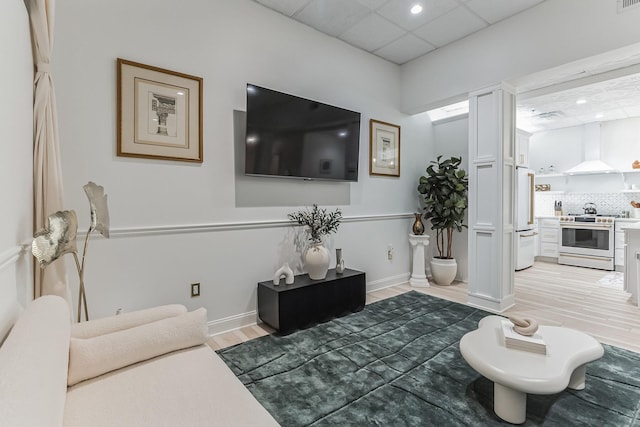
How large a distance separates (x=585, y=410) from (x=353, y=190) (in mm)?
2628

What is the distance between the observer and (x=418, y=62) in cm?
396

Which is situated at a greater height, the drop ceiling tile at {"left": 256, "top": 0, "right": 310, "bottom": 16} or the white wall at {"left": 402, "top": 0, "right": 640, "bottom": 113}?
the drop ceiling tile at {"left": 256, "top": 0, "right": 310, "bottom": 16}

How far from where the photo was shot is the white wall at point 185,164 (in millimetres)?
2078

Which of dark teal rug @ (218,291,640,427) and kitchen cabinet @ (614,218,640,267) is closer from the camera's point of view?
dark teal rug @ (218,291,640,427)

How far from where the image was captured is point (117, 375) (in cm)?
128

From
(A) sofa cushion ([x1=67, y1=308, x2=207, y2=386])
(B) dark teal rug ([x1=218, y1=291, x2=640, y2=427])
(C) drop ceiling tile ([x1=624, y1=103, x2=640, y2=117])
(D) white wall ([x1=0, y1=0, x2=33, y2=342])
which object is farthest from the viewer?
(C) drop ceiling tile ([x1=624, y1=103, x2=640, y2=117])

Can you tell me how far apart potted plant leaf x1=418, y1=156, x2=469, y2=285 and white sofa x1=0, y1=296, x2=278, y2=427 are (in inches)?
133

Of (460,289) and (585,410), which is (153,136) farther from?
(460,289)

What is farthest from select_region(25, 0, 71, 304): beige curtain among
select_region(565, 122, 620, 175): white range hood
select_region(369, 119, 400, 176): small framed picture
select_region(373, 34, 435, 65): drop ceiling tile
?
select_region(565, 122, 620, 175): white range hood

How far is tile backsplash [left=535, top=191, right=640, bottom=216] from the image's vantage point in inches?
227

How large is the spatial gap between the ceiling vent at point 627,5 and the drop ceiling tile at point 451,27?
1.05m

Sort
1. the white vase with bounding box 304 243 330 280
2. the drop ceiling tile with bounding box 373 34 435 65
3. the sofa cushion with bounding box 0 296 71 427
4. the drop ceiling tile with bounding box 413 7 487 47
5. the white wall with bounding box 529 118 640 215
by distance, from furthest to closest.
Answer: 1. the white wall with bounding box 529 118 640 215
2. the drop ceiling tile with bounding box 373 34 435 65
3. the drop ceiling tile with bounding box 413 7 487 47
4. the white vase with bounding box 304 243 330 280
5. the sofa cushion with bounding box 0 296 71 427

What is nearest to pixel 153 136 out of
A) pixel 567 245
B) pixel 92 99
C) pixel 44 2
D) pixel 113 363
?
pixel 92 99

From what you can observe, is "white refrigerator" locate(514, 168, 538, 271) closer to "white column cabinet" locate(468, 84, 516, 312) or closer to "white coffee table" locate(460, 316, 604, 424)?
"white column cabinet" locate(468, 84, 516, 312)
